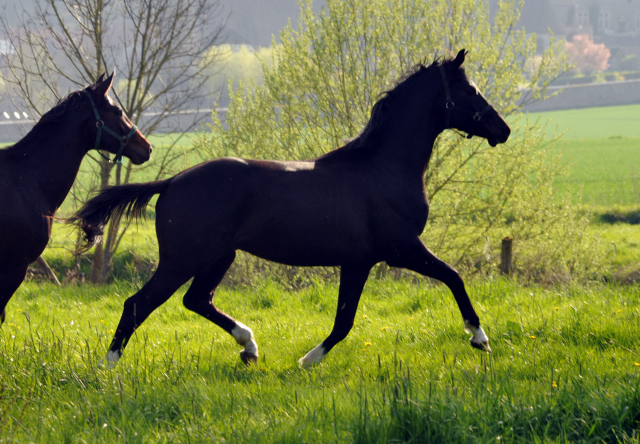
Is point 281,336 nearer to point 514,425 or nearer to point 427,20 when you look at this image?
point 514,425

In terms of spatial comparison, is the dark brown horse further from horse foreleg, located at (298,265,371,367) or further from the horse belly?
horse foreleg, located at (298,265,371,367)

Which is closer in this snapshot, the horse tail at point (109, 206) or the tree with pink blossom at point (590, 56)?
the horse tail at point (109, 206)

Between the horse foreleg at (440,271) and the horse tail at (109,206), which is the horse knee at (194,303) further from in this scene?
the horse foreleg at (440,271)

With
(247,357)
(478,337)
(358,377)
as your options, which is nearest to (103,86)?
(247,357)

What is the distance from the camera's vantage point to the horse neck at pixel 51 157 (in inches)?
185

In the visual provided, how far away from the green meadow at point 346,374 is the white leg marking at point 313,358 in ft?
0.23

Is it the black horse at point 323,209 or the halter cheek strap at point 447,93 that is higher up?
the halter cheek strap at point 447,93

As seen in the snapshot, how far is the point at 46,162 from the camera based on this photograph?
15.6 feet

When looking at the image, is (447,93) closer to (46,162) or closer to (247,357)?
(247,357)

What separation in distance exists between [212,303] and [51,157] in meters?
1.69

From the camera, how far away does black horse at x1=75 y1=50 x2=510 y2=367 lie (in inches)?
169

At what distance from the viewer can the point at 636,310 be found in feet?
16.4

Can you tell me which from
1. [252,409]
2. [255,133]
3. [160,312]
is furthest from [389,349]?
[255,133]

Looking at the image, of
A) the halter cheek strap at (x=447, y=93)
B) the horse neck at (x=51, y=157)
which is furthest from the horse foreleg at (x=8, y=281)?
the halter cheek strap at (x=447, y=93)
